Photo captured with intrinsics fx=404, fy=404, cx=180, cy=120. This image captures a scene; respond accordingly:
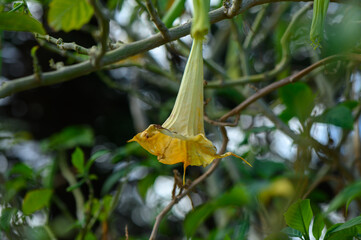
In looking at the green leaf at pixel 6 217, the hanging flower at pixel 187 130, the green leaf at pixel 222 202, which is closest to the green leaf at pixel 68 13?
the hanging flower at pixel 187 130

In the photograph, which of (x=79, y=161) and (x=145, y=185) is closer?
(x=79, y=161)

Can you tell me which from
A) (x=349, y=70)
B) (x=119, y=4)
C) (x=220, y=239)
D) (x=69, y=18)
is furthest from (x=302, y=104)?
(x=119, y=4)

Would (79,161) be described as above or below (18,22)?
below

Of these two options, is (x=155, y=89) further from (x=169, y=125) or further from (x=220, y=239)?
(x=169, y=125)

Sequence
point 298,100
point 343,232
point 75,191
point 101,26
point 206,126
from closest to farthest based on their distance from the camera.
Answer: point 101,26 < point 343,232 < point 298,100 < point 75,191 < point 206,126

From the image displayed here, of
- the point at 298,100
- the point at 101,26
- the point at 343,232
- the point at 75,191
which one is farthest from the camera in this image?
the point at 75,191

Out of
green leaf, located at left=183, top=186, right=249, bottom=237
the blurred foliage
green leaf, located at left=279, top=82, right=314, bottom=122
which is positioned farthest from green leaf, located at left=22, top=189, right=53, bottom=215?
green leaf, located at left=279, top=82, right=314, bottom=122

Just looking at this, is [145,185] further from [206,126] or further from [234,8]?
[234,8]

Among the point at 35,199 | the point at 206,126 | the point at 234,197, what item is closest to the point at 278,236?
the point at 234,197
